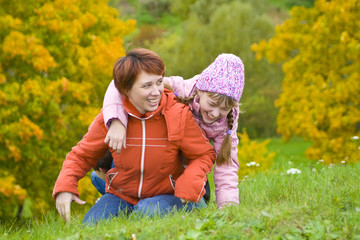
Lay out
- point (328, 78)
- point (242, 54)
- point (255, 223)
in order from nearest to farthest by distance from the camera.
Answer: point (255, 223) < point (328, 78) < point (242, 54)

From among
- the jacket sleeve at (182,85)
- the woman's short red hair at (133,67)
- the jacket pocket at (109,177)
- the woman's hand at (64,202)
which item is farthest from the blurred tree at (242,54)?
the woman's hand at (64,202)

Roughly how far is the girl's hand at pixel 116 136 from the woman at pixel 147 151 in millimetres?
139

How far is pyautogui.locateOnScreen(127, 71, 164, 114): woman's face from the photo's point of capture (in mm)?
3221

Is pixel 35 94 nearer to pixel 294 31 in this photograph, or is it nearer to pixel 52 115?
pixel 52 115

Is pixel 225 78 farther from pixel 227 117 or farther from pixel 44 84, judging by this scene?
pixel 44 84

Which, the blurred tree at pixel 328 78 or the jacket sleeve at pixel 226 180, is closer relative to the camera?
the jacket sleeve at pixel 226 180

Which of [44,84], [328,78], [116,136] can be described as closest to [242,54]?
[328,78]

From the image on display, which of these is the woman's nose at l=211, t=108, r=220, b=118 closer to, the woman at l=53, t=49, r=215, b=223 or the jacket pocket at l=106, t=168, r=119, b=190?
the woman at l=53, t=49, r=215, b=223

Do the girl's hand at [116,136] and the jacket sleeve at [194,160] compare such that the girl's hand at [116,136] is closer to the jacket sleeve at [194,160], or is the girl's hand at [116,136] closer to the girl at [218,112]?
the girl at [218,112]

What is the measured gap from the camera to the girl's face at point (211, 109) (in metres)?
3.27

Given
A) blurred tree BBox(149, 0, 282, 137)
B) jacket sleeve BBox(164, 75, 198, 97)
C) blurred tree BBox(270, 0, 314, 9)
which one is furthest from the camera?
blurred tree BBox(270, 0, 314, 9)

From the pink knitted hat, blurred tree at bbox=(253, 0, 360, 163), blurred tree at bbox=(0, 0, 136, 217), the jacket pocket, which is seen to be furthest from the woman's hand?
blurred tree at bbox=(253, 0, 360, 163)

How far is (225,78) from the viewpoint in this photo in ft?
10.7

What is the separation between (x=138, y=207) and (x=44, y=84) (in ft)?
17.7
